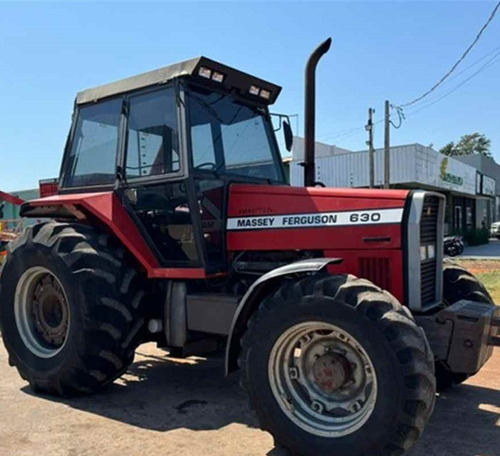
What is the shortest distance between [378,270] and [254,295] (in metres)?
0.93

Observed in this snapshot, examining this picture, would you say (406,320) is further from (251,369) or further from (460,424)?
(460,424)

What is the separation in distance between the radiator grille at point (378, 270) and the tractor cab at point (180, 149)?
1218mm

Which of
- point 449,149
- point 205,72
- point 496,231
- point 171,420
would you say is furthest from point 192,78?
point 449,149

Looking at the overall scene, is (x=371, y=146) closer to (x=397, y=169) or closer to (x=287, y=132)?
(x=397, y=169)

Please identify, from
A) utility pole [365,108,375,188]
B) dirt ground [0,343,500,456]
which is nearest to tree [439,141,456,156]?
utility pole [365,108,375,188]

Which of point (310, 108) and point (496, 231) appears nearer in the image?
point (310, 108)

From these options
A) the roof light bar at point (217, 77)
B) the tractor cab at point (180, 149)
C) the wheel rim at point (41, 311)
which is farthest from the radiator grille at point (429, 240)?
the wheel rim at point (41, 311)

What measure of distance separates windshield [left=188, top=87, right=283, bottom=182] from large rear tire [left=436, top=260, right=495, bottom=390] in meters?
1.80

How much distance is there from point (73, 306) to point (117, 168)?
129 cm

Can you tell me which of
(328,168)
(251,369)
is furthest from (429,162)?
(251,369)

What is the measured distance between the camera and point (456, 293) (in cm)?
457

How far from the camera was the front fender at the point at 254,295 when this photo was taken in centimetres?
362

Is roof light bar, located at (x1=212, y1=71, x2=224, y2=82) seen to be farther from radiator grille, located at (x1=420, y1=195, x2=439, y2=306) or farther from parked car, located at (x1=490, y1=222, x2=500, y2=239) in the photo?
parked car, located at (x1=490, y1=222, x2=500, y2=239)

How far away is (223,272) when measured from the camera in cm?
455
